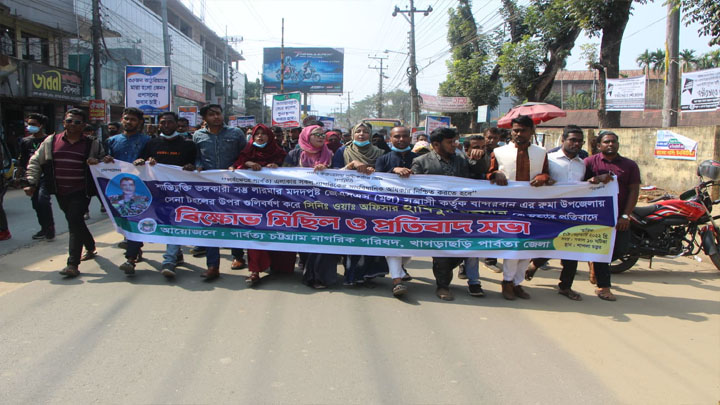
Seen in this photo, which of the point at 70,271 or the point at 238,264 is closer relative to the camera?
the point at 70,271

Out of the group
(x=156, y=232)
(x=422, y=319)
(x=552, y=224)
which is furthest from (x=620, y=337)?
(x=156, y=232)

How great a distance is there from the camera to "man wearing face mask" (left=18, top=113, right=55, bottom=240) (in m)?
6.26

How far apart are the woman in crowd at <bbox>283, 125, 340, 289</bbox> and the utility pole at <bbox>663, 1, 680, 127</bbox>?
995 cm

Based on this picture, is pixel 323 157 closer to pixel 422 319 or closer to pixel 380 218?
pixel 380 218

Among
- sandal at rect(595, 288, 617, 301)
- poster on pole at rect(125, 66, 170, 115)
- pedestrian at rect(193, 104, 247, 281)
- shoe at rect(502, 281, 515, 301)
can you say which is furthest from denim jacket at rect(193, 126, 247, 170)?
poster on pole at rect(125, 66, 170, 115)

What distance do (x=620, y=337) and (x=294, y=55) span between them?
43.8 metres

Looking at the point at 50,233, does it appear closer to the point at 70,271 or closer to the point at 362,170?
the point at 70,271

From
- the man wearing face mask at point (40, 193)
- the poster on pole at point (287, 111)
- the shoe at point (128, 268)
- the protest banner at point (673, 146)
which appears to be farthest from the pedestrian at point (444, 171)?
the poster on pole at point (287, 111)

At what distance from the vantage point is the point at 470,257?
461cm

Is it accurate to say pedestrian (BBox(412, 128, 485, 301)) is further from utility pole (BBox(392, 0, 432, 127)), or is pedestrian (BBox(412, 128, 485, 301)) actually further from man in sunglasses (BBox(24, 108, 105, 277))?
utility pole (BBox(392, 0, 432, 127))

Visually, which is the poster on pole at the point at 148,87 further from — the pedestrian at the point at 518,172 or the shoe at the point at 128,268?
the pedestrian at the point at 518,172

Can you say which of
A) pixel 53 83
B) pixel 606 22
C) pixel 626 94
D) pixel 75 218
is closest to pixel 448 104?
pixel 606 22

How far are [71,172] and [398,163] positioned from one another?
11.0 ft

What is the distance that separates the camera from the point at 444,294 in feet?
14.7
